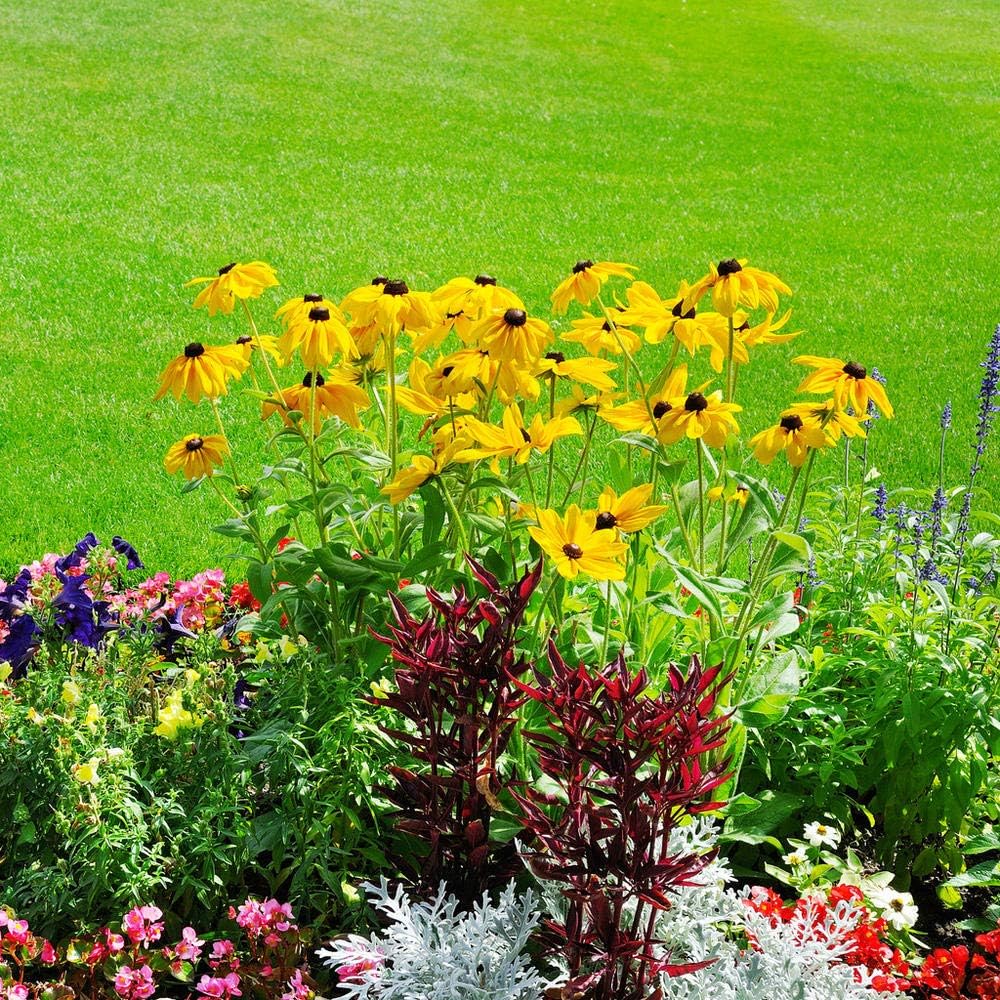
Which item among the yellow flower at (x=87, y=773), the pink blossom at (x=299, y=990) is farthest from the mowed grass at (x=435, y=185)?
the pink blossom at (x=299, y=990)

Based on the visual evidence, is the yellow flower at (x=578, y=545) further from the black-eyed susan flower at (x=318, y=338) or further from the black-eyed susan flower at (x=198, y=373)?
the black-eyed susan flower at (x=198, y=373)

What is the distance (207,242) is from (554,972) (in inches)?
281

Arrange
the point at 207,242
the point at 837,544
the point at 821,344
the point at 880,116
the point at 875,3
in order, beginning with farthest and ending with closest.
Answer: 1. the point at 875,3
2. the point at 880,116
3. the point at 207,242
4. the point at 821,344
5. the point at 837,544

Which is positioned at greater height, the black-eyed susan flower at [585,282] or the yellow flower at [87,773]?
the black-eyed susan flower at [585,282]

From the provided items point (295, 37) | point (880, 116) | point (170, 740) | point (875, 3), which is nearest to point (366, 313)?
point (170, 740)

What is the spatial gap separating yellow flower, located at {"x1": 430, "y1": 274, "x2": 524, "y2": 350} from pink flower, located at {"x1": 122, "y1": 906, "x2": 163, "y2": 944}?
1.13 metres

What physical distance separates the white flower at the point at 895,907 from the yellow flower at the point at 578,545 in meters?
0.95

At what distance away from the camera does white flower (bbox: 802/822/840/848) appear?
240 cm

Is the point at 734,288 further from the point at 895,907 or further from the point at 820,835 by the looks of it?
the point at 895,907

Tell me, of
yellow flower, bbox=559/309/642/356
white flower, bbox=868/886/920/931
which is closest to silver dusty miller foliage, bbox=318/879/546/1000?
white flower, bbox=868/886/920/931

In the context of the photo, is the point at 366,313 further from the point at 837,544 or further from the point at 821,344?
the point at 821,344

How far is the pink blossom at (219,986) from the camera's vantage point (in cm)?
204

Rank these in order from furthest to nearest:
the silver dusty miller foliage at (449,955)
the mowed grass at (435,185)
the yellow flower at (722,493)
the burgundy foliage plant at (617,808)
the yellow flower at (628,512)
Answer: the mowed grass at (435,185) < the yellow flower at (722,493) < the yellow flower at (628,512) < the silver dusty miller foliage at (449,955) < the burgundy foliage plant at (617,808)

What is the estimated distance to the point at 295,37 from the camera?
15.4m
